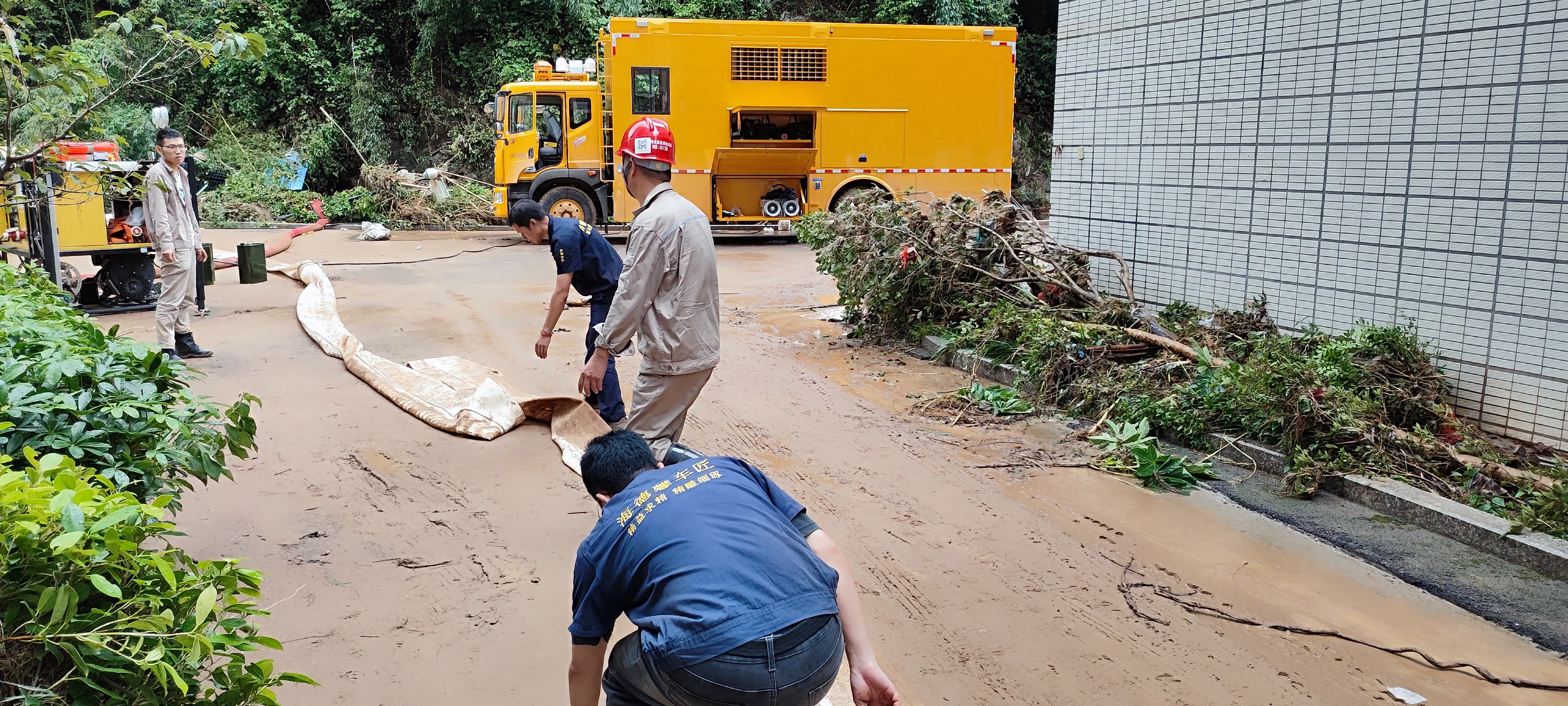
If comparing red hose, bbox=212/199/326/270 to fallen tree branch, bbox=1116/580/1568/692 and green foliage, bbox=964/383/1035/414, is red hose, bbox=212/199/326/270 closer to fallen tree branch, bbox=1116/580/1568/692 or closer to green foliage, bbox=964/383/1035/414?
green foliage, bbox=964/383/1035/414

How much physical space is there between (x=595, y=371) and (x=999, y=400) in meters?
3.44

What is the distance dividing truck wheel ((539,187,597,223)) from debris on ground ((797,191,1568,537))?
7.61 meters

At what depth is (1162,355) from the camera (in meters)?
6.99

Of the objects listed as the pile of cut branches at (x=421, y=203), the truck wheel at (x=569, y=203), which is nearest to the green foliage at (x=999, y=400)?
the truck wheel at (x=569, y=203)

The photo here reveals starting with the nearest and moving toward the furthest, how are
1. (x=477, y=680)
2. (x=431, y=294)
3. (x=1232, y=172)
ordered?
(x=477, y=680) → (x=1232, y=172) → (x=431, y=294)

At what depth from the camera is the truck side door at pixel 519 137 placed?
1703 cm

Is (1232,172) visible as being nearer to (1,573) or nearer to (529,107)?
(1,573)

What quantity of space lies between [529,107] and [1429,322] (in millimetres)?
13989

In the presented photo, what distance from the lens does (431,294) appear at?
470 inches

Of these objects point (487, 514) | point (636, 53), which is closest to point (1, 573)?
point (487, 514)

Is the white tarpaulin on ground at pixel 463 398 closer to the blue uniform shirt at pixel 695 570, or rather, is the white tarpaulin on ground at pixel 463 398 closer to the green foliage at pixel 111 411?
the green foliage at pixel 111 411

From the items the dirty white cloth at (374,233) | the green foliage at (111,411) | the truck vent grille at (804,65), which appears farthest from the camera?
the dirty white cloth at (374,233)

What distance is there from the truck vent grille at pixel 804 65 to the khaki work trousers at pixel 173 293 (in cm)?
1015

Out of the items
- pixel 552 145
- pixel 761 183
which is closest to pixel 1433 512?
pixel 761 183
